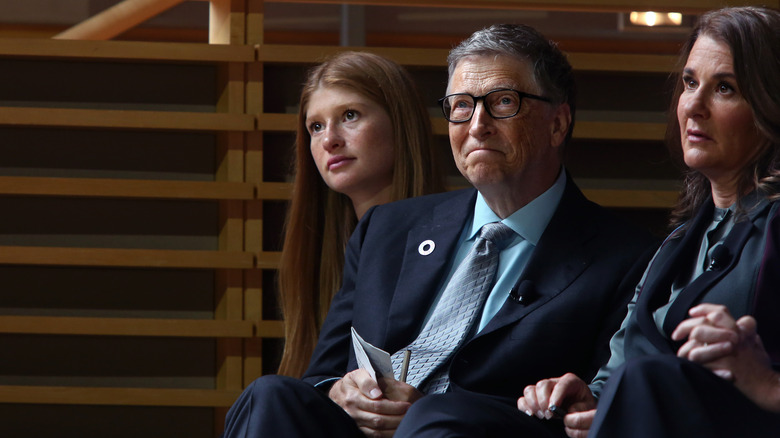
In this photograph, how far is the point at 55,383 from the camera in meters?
3.02

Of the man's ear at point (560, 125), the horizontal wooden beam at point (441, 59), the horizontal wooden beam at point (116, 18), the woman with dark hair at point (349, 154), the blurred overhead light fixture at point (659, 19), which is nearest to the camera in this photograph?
the man's ear at point (560, 125)

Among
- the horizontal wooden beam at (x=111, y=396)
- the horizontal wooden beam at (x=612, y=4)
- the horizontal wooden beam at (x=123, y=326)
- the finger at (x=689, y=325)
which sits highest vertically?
the horizontal wooden beam at (x=612, y=4)

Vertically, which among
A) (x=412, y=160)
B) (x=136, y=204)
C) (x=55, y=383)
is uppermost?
(x=412, y=160)

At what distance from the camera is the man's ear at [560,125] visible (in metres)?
2.40

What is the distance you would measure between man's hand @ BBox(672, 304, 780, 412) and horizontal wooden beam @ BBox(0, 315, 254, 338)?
61.4 inches

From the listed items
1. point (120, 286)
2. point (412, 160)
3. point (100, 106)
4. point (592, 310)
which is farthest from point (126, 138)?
point (592, 310)

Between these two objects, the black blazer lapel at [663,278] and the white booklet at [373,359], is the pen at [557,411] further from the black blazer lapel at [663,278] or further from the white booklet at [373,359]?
the white booklet at [373,359]

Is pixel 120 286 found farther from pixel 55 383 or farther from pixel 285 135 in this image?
pixel 285 135

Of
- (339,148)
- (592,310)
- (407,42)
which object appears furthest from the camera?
(407,42)

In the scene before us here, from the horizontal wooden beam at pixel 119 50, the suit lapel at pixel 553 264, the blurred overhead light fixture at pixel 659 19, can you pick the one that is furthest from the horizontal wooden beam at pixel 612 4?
the blurred overhead light fixture at pixel 659 19

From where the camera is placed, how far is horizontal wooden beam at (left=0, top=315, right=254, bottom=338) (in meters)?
2.97

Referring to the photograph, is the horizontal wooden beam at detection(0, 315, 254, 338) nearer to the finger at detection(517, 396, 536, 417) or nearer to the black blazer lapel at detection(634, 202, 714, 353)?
the finger at detection(517, 396, 536, 417)

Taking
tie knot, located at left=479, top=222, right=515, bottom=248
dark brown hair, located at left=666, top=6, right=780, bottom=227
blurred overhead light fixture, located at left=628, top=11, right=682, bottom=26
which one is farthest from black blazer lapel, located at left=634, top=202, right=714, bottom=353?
blurred overhead light fixture, located at left=628, top=11, right=682, bottom=26

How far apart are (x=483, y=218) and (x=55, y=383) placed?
53.8 inches
